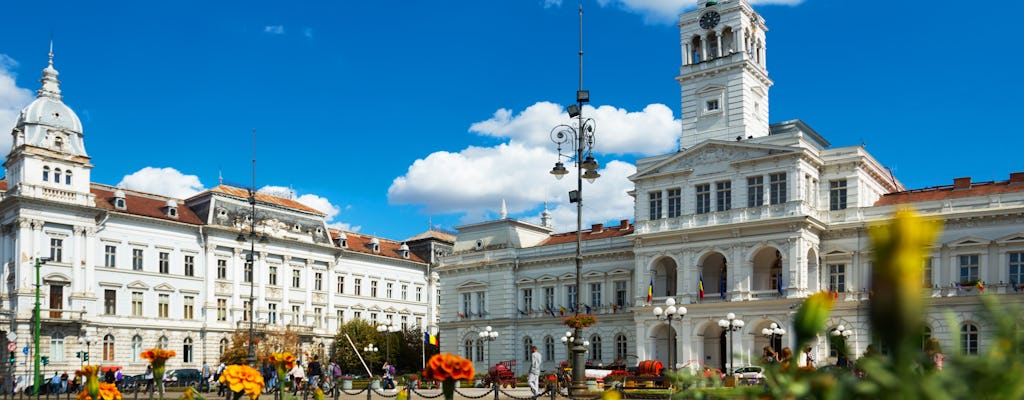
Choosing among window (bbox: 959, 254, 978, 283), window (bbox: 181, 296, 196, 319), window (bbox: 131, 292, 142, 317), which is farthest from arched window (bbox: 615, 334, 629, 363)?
window (bbox: 131, 292, 142, 317)

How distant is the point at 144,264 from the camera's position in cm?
6006

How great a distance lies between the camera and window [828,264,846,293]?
45.6 m

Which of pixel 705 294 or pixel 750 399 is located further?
pixel 705 294

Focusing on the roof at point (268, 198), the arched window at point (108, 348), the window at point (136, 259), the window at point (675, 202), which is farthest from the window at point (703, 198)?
the arched window at point (108, 348)

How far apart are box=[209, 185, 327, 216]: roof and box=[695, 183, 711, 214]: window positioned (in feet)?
105

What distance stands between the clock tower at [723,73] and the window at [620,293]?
8.63m

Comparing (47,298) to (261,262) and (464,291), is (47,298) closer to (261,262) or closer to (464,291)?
(261,262)

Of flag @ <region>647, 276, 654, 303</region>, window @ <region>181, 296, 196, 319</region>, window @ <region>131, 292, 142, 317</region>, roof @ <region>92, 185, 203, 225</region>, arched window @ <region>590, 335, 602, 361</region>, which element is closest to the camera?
flag @ <region>647, 276, 654, 303</region>

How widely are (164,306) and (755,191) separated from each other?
122 feet

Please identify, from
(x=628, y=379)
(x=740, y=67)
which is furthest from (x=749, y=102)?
(x=628, y=379)

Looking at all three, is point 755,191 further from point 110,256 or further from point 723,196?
point 110,256

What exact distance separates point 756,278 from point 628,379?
1417cm

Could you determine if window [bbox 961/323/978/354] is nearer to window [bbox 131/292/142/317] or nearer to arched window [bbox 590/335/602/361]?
arched window [bbox 590/335/602/361]

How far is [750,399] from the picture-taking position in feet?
8.71
